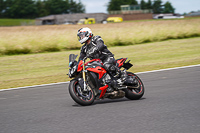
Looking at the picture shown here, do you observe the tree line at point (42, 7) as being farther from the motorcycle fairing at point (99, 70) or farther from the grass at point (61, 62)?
the motorcycle fairing at point (99, 70)

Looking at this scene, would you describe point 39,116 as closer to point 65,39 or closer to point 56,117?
point 56,117

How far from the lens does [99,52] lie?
7219 mm

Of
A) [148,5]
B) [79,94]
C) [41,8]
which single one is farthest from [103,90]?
[148,5]

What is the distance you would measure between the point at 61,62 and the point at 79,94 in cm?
978

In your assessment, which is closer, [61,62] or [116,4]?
[61,62]

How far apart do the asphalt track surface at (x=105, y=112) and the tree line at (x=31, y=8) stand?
4703 inches

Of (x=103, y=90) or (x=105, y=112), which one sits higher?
(x=103, y=90)

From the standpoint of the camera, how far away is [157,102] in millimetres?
6996

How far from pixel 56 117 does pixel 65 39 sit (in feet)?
53.5

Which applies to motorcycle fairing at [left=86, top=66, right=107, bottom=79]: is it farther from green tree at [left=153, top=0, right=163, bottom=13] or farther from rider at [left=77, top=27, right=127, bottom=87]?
green tree at [left=153, top=0, right=163, bottom=13]

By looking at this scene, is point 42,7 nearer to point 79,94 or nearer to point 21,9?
point 21,9

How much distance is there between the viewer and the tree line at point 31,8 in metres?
123

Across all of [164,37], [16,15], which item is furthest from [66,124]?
[16,15]

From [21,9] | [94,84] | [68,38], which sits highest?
[21,9]
